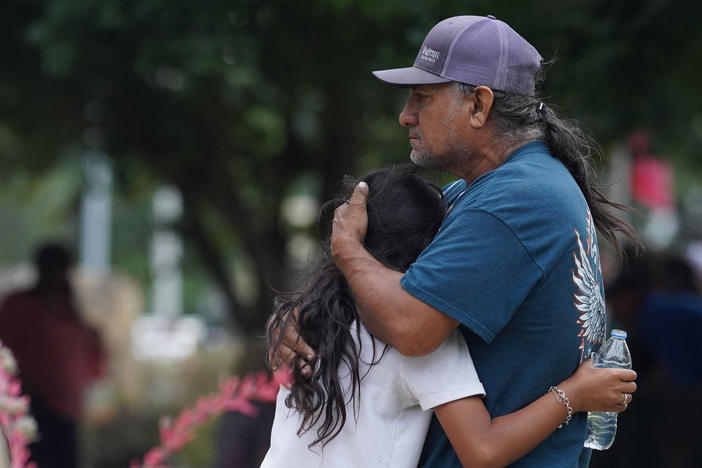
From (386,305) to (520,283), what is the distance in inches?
10.4

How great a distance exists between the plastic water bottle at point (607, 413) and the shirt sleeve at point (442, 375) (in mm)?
335

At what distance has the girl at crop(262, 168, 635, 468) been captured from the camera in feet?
6.81

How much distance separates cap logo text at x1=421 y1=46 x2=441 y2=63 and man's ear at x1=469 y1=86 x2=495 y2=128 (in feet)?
0.37

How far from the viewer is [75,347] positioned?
23.6ft

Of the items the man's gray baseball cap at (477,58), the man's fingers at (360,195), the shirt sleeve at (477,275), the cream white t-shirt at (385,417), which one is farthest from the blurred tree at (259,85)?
the cream white t-shirt at (385,417)

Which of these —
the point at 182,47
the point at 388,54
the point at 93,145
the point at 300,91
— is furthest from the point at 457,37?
the point at 93,145

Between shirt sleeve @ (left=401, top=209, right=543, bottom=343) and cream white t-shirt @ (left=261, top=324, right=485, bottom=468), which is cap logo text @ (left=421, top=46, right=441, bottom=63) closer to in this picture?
shirt sleeve @ (left=401, top=209, right=543, bottom=343)

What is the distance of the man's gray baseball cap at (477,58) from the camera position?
86.5 inches

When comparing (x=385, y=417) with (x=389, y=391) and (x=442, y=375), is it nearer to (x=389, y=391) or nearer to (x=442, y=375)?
(x=389, y=391)

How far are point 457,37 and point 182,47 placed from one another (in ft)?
8.10

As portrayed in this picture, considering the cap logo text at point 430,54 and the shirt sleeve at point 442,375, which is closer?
the shirt sleeve at point 442,375

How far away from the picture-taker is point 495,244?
6.67 feet

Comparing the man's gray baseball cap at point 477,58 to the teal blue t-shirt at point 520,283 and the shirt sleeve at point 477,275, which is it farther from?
the shirt sleeve at point 477,275

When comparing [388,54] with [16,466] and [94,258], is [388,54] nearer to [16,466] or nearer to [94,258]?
[16,466]
